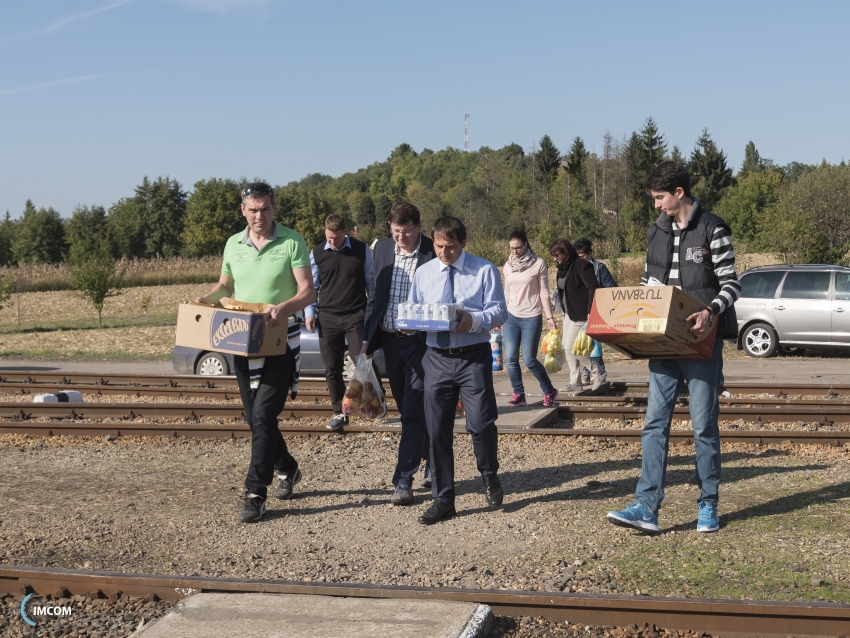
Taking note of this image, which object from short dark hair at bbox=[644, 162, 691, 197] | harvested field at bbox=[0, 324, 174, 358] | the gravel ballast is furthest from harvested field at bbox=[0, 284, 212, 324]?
short dark hair at bbox=[644, 162, 691, 197]

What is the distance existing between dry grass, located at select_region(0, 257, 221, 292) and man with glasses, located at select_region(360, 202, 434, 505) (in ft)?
144

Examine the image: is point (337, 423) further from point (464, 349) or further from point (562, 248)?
point (562, 248)

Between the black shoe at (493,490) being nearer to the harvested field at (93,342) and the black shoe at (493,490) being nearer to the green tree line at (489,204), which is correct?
the harvested field at (93,342)

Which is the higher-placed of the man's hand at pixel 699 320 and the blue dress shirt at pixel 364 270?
the blue dress shirt at pixel 364 270

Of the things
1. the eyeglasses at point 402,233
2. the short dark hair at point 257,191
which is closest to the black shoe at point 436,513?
the eyeglasses at point 402,233

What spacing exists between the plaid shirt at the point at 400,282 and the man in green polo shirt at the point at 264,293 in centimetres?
77

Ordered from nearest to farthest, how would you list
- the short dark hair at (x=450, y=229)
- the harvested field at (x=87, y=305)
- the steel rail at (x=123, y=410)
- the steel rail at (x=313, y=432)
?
the short dark hair at (x=450, y=229), the steel rail at (x=313, y=432), the steel rail at (x=123, y=410), the harvested field at (x=87, y=305)

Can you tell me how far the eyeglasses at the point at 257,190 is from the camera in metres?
6.28

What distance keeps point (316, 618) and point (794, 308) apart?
14.0 m

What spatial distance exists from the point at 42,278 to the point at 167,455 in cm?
4532

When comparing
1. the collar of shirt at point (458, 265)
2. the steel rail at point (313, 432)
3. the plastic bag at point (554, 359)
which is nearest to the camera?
the collar of shirt at point (458, 265)

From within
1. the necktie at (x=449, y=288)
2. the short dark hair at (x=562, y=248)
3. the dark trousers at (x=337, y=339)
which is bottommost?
the dark trousers at (x=337, y=339)

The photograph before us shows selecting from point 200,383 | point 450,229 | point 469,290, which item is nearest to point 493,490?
point 469,290

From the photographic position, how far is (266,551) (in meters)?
5.76
